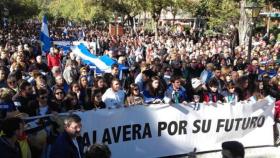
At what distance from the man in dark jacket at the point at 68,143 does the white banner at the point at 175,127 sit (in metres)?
2.01

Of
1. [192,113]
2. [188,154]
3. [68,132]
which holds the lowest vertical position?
[188,154]

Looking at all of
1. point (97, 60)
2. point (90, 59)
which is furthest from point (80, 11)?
point (97, 60)

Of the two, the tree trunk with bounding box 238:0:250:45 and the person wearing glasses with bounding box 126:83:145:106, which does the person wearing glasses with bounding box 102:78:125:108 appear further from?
the tree trunk with bounding box 238:0:250:45

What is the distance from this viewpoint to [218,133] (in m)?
9.12

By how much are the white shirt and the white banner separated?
0.83 metres

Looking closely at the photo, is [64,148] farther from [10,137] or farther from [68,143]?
[10,137]

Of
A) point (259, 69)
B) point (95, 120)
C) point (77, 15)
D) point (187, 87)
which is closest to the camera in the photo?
point (95, 120)

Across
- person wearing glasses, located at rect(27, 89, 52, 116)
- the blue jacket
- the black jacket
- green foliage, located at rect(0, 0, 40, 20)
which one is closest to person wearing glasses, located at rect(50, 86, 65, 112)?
person wearing glasses, located at rect(27, 89, 52, 116)

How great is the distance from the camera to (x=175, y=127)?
8711mm

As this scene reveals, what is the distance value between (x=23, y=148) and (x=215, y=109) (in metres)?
4.08

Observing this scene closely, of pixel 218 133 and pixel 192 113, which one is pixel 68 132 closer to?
pixel 192 113

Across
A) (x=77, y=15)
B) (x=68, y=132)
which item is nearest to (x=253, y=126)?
(x=68, y=132)

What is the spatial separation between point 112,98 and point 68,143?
11.8ft

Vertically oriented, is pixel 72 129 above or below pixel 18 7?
below
